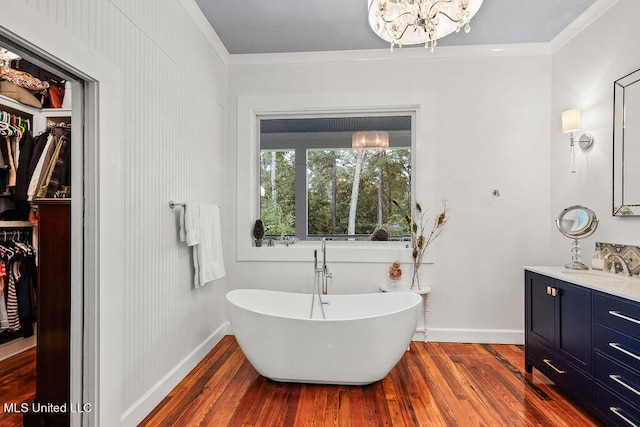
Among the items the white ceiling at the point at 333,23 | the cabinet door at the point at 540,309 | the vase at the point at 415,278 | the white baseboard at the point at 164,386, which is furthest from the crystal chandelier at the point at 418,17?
the white baseboard at the point at 164,386

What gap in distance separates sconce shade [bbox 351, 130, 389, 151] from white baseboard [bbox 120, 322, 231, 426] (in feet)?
7.26

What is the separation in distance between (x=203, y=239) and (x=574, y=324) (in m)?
2.46

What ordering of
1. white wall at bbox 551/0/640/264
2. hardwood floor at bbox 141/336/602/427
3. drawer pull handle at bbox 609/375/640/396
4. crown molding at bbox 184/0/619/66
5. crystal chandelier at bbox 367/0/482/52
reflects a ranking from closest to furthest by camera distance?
1. drawer pull handle at bbox 609/375/640/396
2. crystal chandelier at bbox 367/0/482/52
3. hardwood floor at bbox 141/336/602/427
4. white wall at bbox 551/0/640/264
5. crown molding at bbox 184/0/619/66

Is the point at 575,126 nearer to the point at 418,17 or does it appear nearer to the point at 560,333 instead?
the point at 560,333

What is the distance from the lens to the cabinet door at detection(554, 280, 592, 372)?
75.1 inches

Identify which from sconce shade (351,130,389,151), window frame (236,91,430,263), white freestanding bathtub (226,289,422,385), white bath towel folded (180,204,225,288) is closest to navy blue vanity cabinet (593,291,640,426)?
white freestanding bathtub (226,289,422,385)

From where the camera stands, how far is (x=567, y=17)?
8.48 ft

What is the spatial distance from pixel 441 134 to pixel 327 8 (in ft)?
4.71

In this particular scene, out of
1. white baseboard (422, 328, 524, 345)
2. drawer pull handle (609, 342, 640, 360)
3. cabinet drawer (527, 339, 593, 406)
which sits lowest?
white baseboard (422, 328, 524, 345)

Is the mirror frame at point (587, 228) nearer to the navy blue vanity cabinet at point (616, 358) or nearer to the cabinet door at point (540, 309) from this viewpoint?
the cabinet door at point (540, 309)

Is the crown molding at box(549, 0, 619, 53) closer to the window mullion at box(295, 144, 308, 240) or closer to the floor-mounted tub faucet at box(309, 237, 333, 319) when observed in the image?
the window mullion at box(295, 144, 308, 240)

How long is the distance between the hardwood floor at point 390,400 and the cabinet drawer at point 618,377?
31 centimetres

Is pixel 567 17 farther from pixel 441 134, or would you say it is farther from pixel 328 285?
pixel 328 285

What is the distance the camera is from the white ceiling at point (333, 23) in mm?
2438
